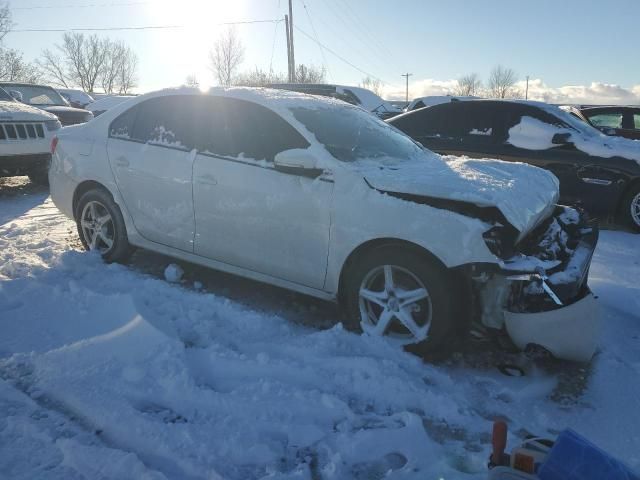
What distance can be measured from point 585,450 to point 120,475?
167cm

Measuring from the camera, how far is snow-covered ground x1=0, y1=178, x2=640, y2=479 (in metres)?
2.14

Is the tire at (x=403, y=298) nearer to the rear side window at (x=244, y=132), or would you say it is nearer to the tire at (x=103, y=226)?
the rear side window at (x=244, y=132)

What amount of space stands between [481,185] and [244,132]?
1.77 m

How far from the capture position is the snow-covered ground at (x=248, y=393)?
2141 mm

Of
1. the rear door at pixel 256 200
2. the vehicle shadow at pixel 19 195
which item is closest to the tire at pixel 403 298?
the rear door at pixel 256 200

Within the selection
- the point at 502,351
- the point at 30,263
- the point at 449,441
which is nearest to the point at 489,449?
the point at 449,441

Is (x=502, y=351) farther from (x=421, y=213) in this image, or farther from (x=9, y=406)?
(x=9, y=406)

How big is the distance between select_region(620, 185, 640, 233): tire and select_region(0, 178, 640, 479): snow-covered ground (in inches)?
118

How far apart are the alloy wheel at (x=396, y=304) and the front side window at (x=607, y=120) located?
8.66 m

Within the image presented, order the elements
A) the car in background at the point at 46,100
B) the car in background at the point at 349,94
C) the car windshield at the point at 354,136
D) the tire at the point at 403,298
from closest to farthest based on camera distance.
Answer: the tire at the point at 403,298 < the car windshield at the point at 354,136 < the car in background at the point at 46,100 < the car in background at the point at 349,94

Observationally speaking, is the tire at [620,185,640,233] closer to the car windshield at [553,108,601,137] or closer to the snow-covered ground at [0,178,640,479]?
the car windshield at [553,108,601,137]

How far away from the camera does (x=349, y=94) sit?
46.5ft

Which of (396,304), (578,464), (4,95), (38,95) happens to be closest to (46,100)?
(38,95)

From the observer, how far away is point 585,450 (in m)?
1.50
